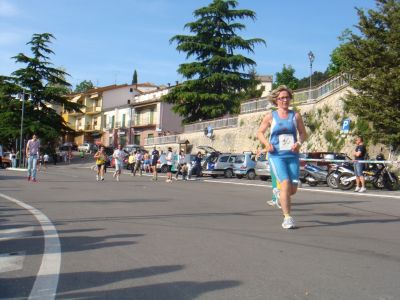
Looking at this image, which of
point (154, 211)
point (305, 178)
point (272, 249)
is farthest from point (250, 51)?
point (272, 249)

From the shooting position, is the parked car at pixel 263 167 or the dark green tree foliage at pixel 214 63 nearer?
the parked car at pixel 263 167

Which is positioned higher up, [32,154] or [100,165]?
[32,154]

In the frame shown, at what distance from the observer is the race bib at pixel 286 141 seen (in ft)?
25.5

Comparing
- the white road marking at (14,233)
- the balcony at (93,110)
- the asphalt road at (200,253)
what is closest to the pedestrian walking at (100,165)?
the asphalt road at (200,253)

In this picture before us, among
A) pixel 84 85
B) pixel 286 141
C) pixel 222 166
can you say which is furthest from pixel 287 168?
pixel 84 85

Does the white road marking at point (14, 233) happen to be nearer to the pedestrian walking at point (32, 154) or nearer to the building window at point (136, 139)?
the pedestrian walking at point (32, 154)

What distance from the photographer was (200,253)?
596 centimetres

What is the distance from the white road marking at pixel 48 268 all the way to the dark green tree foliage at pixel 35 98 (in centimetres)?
5134

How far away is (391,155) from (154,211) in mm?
18529

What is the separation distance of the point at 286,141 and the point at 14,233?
4057 millimetres

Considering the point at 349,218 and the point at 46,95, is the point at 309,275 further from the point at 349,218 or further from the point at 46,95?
the point at 46,95

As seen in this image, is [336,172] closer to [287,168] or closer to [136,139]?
[287,168]

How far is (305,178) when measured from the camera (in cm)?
2188

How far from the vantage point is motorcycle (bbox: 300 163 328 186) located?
2127 centimetres
